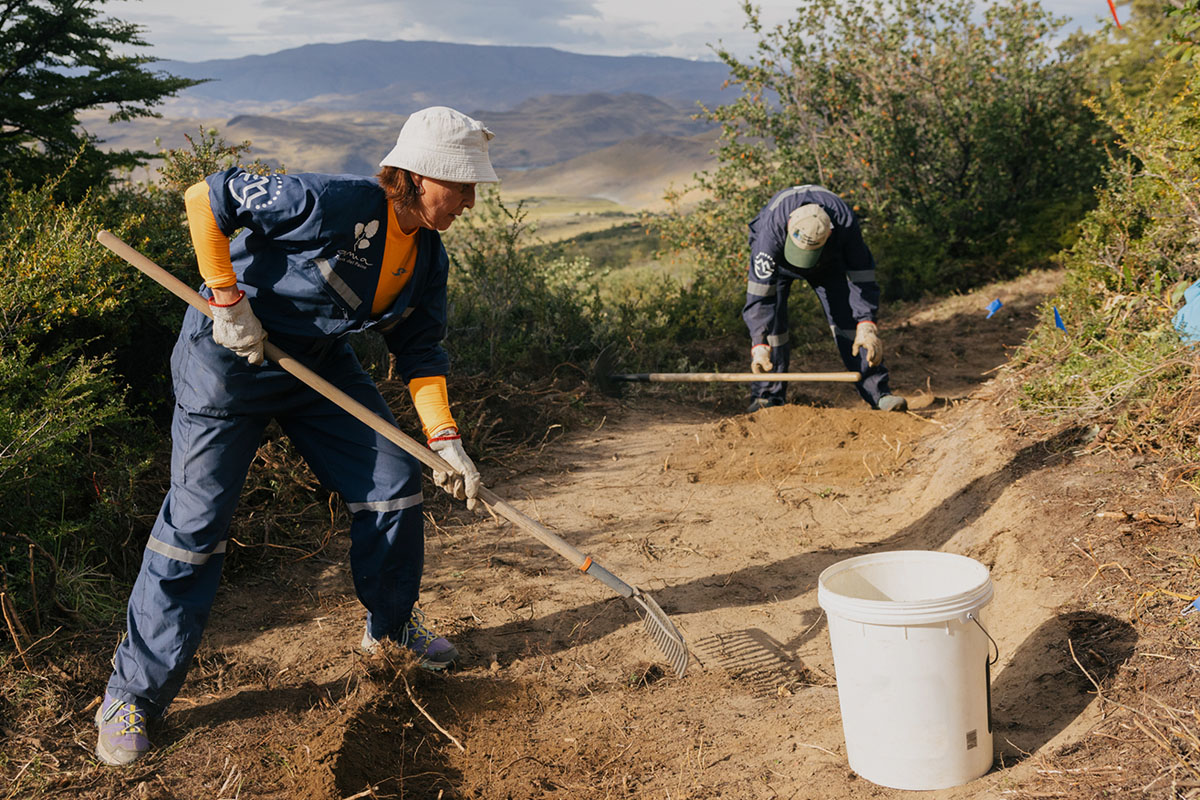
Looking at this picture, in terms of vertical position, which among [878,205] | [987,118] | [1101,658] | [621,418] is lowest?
[621,418]

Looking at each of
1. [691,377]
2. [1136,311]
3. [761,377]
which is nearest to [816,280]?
[761,377]

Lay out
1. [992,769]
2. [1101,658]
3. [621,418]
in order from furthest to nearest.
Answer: [621,418] < [1101,658] < [992,769]

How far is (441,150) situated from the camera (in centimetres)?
300

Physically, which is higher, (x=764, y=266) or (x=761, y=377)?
(x=764, y=266)

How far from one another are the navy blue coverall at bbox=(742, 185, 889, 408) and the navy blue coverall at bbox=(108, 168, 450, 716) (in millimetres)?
3558

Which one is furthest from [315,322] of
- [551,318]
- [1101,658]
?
[551,318]

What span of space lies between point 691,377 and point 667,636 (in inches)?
141

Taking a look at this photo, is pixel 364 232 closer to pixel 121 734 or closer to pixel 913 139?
pixel 121 734

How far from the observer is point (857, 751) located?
9.01 ft

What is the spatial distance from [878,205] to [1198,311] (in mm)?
6482

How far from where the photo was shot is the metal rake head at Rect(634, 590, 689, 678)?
3.54m

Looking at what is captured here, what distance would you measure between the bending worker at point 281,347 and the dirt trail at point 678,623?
1.28ft

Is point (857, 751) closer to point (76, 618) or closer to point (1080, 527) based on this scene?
point (1080, 527)

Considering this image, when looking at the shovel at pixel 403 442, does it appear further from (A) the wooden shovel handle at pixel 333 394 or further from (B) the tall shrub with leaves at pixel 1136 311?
(B) the tall shrub with leaves at pixel 1136 311
